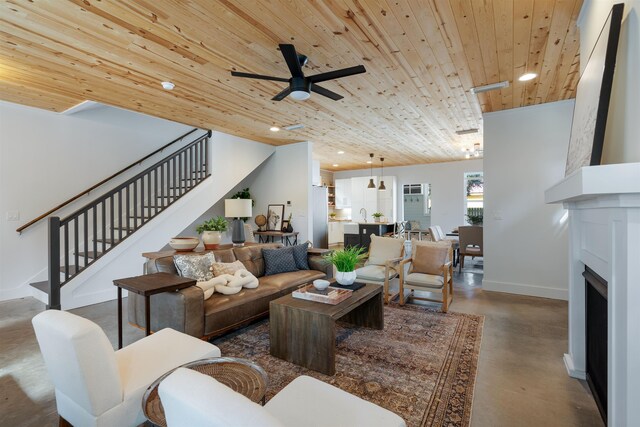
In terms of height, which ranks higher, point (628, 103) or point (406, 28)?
point (406, 28)

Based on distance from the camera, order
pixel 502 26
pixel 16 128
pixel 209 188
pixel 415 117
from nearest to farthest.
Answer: pixel 502 26 < pixel 16 128 < pixel 415 117 < pixel 209 188

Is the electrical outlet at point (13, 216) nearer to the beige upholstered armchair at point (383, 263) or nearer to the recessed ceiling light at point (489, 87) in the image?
the beige upholstered armchair at point (383, 263)

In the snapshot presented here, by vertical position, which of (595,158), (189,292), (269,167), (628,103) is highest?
(269,167)

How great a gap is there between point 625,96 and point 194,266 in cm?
345

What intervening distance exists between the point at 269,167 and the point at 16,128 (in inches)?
170

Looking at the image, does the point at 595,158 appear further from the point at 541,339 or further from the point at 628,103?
the point at 541,339

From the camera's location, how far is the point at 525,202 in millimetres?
4570

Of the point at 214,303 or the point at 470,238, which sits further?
the point at 470,238

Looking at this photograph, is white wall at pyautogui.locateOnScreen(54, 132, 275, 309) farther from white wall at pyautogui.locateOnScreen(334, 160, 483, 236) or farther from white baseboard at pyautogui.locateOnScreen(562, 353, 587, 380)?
white wall at pyautogui.locateOnScreen(334, 160, 483, 236)

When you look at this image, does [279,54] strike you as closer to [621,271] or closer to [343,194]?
[621,271]

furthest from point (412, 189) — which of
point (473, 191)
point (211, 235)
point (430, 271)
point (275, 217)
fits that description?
point (211, 235)

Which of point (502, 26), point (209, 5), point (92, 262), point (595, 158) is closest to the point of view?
point (595, 158)

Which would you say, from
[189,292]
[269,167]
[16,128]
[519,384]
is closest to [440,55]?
[519,384]

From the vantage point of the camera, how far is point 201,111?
4625mm
